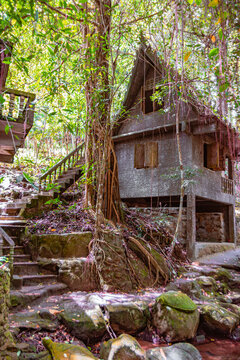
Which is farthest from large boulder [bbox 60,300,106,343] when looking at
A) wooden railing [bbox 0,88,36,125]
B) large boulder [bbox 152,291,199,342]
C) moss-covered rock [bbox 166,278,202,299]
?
wooden railing [bbox 0,88,36,125]

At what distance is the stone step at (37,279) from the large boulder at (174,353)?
264 centimetres

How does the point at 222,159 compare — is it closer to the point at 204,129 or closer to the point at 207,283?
the point at 204,129

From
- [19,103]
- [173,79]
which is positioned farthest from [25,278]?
[173,79]

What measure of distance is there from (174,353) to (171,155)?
7520mm

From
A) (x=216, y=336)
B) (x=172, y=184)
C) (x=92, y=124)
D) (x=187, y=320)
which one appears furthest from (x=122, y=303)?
(x=172, y=184)

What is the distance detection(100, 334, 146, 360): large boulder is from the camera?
11.2 feet

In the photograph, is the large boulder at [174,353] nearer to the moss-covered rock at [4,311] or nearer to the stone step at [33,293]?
the moss-covered rock at [4,311]

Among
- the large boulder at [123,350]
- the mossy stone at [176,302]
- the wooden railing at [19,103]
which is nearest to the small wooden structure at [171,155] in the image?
the wooden railing at [19,103]

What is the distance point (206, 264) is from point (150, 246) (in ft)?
8.61

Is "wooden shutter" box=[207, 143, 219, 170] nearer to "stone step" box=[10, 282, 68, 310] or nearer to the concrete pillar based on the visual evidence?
the concrete pillar

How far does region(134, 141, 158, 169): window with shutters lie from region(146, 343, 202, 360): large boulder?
269 inches

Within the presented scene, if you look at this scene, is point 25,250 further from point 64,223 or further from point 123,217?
point 123,217

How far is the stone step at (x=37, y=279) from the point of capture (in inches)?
217

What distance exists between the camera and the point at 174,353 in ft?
12.3
